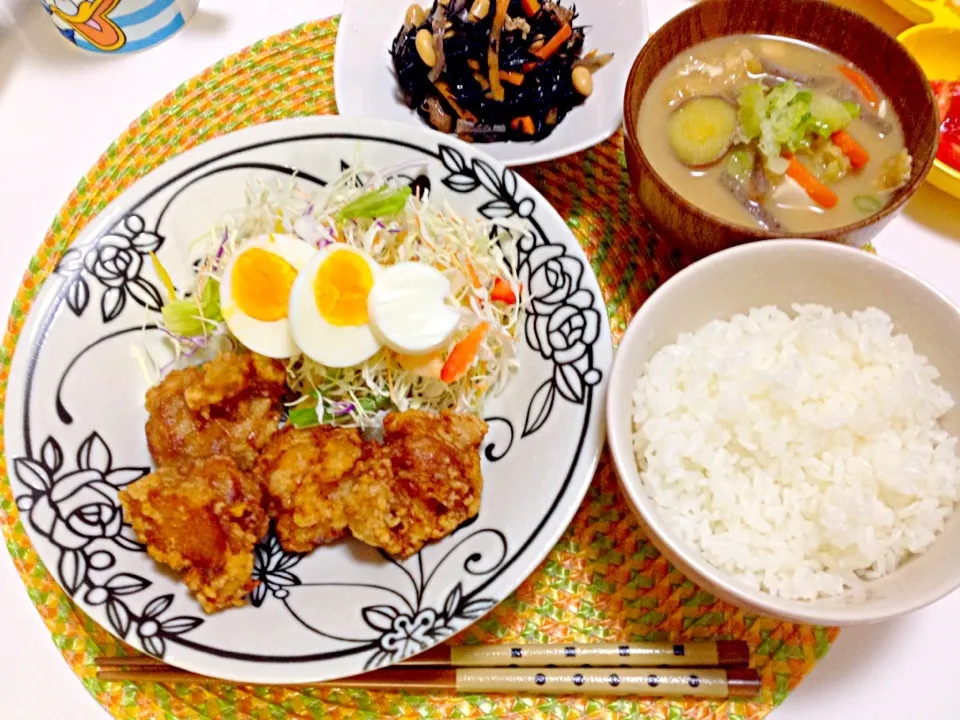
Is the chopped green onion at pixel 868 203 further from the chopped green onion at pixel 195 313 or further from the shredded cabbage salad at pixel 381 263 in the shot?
the chopped green onion at pixel 195 313

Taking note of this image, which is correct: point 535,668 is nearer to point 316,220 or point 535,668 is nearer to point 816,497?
point 816,497

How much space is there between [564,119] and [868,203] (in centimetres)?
95

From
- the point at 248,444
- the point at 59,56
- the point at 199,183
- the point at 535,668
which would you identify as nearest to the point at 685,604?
the point at 535,668

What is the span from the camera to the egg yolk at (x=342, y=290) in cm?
192

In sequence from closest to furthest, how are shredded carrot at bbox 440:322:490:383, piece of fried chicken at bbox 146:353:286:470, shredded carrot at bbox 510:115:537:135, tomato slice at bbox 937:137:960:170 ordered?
piece of fried chicken at bbox 146:353:286:470
shredded carrot at bbox 440:322:490:383
tomato slice at bbox 937:137:960:170
shredded carrot at bbox 510:115:537:135

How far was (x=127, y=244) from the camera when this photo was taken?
2025 millimetres

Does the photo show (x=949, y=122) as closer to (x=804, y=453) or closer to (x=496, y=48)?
(x=804, y=453)

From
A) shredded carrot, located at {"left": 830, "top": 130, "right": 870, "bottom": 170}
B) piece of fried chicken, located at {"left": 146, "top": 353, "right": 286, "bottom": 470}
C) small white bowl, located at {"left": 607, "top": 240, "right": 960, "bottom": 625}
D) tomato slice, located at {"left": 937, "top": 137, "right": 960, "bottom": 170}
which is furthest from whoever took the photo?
tomato slice, located at {"left": 937, "top": 137, "right": 960, "bottom": 170}

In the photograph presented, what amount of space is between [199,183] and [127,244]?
262 millimetres

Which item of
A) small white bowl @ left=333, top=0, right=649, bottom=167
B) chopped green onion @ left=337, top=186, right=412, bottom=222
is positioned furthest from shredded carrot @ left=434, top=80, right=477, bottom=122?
chopped green onion @ left=337, top=186, right=412, bottom=222

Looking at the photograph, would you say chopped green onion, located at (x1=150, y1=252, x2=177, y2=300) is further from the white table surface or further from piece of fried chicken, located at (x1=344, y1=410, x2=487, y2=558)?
piece of fried chicken, located at (x1=344, y1=410, x2=487, y2=558)

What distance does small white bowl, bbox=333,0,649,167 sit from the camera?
2283mm

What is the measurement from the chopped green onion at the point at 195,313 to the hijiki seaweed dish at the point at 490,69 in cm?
91

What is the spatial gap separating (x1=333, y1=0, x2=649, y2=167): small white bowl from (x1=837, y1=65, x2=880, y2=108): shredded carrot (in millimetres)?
653
